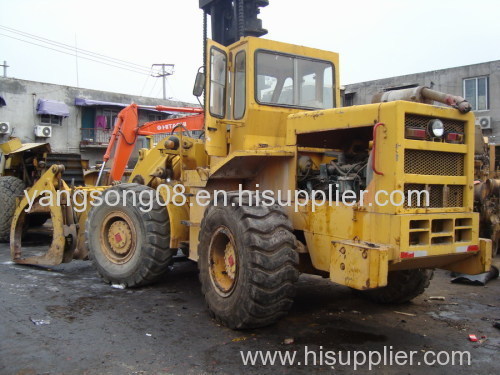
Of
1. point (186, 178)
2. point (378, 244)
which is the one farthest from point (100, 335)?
point (378, 244)

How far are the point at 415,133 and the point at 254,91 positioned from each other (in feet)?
6.63

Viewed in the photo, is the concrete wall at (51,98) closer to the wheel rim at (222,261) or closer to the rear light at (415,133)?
the wheel rim at (222,261)

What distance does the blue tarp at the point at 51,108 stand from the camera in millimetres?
24859

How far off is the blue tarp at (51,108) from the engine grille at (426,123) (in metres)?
24.1

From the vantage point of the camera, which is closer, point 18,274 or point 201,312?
point 201,312

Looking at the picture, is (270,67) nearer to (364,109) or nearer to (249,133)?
(249,133)

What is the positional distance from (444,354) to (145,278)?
368 cm

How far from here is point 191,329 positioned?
4781 mm

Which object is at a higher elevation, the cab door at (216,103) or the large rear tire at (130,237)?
the cab door at (216,103)

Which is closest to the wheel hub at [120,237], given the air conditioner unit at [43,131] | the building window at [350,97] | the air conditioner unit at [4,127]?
the building window at [350,97]

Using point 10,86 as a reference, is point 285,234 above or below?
below

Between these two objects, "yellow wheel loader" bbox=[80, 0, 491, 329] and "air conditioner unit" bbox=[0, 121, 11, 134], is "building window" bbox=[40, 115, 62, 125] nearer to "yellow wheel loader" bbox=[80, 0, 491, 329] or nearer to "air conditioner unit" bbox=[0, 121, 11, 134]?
"air conditioner unit" bbox=[0, 121, 11, 134]

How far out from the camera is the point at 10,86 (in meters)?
24.3

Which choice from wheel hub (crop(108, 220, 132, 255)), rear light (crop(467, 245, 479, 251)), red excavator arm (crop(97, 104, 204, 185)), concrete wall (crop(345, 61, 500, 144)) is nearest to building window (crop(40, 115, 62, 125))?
concrete wall (crop(345, 61, 500, 144))
